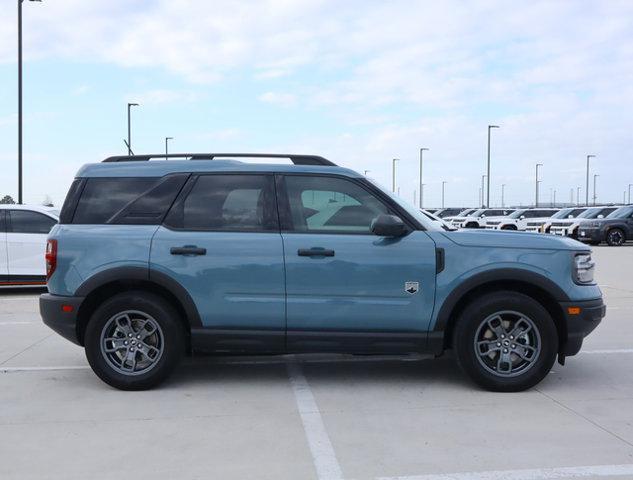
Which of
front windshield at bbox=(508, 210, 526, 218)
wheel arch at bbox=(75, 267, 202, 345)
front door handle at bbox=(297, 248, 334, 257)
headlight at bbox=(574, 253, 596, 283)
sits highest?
front windshield at bbox=(508, 210, 526, 218)

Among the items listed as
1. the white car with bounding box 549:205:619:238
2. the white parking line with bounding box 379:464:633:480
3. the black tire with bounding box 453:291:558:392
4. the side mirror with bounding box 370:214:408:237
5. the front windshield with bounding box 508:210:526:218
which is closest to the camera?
the white parking line with bounding box 379:464:633:480

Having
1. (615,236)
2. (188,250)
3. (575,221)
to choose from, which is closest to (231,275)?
(188,250)

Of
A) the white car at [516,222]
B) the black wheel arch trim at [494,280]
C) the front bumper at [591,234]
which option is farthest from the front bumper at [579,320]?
the white car at [516,222]

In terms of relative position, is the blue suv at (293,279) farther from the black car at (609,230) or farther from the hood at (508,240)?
the black car at (609,230)

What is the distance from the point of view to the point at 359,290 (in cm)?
518

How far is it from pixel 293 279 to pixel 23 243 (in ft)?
26.3

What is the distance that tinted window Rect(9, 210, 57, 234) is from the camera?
11539mm

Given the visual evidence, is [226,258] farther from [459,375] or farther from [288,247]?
[459,375]

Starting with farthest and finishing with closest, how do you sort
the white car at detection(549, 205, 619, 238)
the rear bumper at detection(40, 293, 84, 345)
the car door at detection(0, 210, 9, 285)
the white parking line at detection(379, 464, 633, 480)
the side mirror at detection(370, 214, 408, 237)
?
the white car at detection(549, 205, 619, 238)
the car door at detection(0, 210, 9, 285)
the rear bumper at detection(40, 293, 84, 345)
the side mirror at detection(370, 214, 408, 237)
the white parking line at detection(379, 464, 633, 480)

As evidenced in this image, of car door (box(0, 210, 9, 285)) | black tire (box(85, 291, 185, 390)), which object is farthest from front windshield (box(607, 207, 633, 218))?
black tire (box(85, 291, 185, 390))

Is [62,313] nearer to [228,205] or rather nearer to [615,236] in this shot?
[228,205]

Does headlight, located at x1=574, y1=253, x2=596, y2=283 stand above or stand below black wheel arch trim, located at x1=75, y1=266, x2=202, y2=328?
above

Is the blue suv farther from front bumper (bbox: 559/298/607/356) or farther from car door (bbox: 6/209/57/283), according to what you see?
car door (bbox: 6/209/57/283)

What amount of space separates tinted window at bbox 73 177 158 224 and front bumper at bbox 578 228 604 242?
78.9 feet
